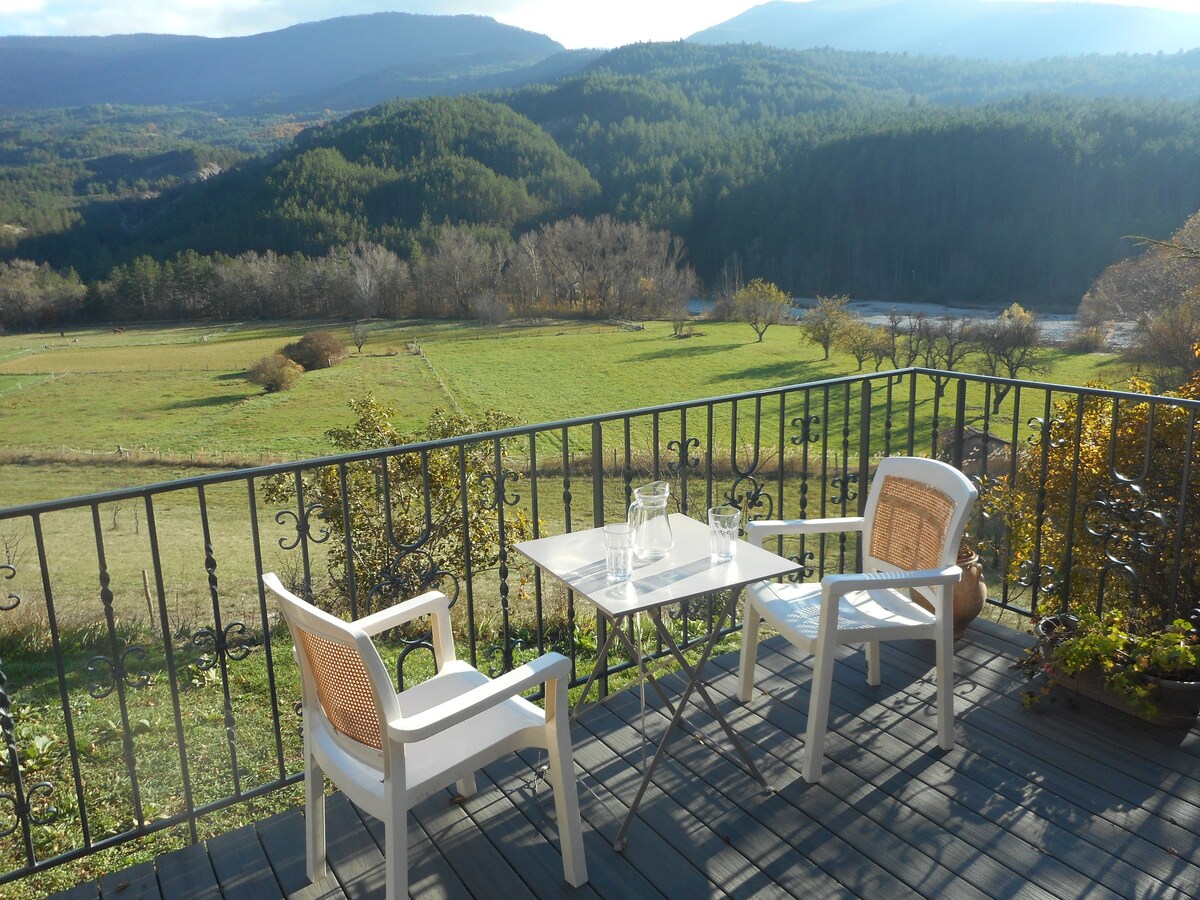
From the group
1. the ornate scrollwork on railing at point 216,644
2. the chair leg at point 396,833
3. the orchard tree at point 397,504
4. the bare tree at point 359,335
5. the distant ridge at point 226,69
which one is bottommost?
the bare tree at point 359,335

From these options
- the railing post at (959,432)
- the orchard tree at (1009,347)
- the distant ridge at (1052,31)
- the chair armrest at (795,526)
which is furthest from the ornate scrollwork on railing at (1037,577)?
the distant ridge at (1052,31)

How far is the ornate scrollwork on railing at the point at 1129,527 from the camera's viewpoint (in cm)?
296

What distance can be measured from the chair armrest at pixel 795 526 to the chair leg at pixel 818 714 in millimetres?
485

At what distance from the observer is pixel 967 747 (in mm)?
2650

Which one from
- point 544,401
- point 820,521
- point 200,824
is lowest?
point 544,401

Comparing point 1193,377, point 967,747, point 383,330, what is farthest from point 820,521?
point 383,330

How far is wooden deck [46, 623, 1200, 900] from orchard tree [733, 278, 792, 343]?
5325 centimetres

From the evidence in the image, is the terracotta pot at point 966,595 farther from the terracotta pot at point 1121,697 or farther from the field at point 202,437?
the field at point 202,437

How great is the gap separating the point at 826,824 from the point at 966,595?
144cm

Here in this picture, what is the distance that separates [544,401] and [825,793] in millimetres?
35483

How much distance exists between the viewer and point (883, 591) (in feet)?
9.48

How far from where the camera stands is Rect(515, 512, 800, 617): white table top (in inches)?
85.0

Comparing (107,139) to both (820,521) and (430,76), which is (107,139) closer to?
(430,76)

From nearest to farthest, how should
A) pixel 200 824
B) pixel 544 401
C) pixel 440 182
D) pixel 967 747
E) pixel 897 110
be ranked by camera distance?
pixel 967 747
pixel 200 824
pixel 544 401
pixel 440 182
pixel 897 110
